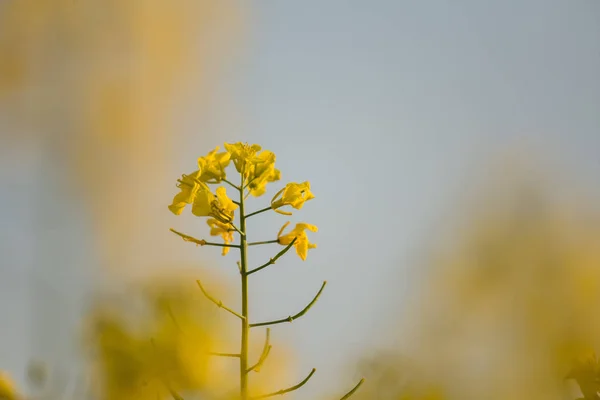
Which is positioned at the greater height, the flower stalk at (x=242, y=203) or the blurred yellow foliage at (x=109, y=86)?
the blurred yellow foliage at (x=109, y=86)

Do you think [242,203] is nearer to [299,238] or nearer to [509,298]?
[299,238]

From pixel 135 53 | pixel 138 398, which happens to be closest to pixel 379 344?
pixel 138 398

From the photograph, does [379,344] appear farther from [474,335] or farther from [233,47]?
[233,47]

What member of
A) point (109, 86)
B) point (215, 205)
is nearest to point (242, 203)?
point (215, 205)

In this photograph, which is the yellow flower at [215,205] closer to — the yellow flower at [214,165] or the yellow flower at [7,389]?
the yellow flower at [214,165]

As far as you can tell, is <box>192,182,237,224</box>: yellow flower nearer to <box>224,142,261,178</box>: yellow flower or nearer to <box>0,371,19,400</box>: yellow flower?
<box>224,142,261,178</box>: yellow flower

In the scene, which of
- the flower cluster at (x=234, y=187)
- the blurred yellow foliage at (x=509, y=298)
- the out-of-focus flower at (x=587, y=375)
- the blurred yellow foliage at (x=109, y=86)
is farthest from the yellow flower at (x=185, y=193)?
the out-of-focus flower at (x=587, y=375)

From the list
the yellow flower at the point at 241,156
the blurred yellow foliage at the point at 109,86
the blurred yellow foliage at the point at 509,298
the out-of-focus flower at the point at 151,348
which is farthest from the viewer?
the blurred yellow foliage at the point at 109,86
